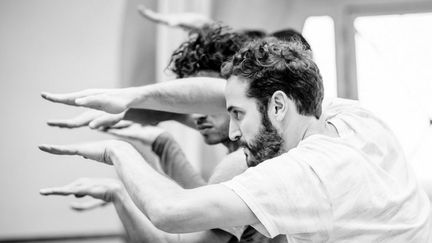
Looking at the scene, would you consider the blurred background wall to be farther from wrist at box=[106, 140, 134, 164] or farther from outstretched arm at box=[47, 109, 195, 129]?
wrist at box=[106, 140, 134, 164]

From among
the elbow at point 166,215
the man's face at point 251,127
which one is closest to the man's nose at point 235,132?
the man's face at point 251,127

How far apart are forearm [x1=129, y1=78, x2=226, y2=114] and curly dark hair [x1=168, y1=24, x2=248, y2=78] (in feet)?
0.79

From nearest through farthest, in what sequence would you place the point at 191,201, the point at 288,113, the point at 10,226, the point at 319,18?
the point at 191,201
the point at 288,113
the point at 10,226
the point at 319,18

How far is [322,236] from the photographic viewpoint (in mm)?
875

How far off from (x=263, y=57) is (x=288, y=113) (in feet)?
0.41

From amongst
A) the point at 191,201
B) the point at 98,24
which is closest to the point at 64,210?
the point at 98,24

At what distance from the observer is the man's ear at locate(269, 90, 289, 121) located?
979mm

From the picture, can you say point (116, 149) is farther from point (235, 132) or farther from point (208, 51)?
point (208, 51)

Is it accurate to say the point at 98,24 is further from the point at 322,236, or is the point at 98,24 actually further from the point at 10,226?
the point at 322,236

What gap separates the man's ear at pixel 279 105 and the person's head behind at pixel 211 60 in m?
0.50

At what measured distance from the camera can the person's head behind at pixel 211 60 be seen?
149cm

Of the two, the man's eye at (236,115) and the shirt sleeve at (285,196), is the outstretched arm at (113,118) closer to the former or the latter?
the man's eye at (236,115)

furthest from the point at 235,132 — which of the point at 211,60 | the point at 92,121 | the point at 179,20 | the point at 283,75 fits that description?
the point at 179,20

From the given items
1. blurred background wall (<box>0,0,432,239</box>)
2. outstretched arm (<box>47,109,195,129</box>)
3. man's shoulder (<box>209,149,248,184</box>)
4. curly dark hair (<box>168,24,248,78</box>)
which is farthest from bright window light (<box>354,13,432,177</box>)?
man's shoulder (<box>209,149,248,184</box>)
